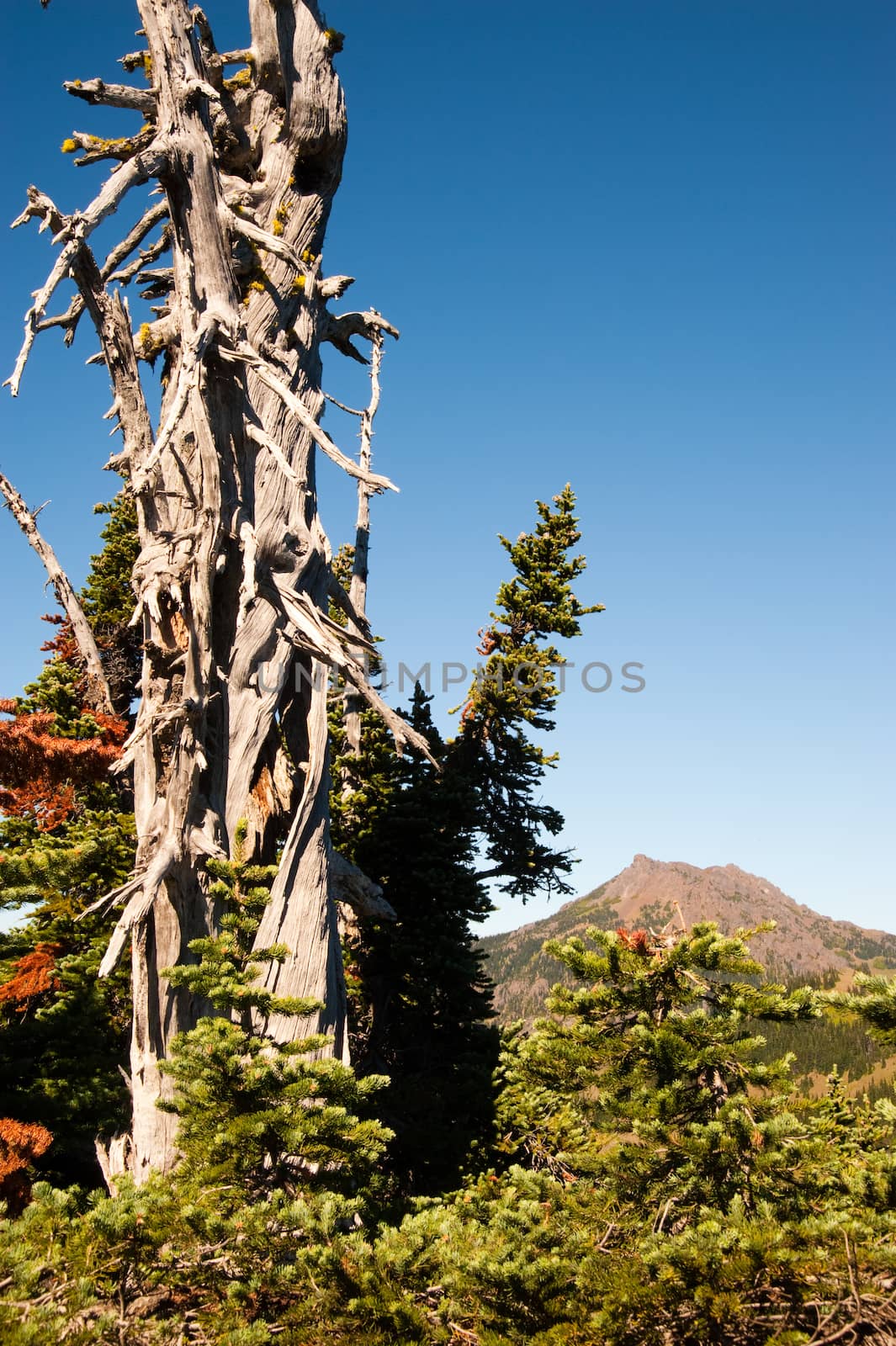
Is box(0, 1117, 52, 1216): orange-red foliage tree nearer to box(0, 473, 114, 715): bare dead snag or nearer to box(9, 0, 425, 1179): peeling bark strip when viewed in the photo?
box(9, 0, 425, 1179): peeling bark strip

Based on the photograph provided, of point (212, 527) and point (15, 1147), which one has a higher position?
point (212, 527)

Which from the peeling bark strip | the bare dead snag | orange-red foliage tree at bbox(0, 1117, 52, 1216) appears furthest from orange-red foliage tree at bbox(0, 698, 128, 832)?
orange-red foliage tree at bbox(0, 1117, 52, 1216)

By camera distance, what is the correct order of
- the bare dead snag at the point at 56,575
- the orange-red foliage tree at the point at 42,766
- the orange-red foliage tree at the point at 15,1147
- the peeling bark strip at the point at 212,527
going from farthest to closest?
1. the bare dead snag at the point at 56,575
2. the orange-red foliage tree at the point at 42,766
3. the peeling bark strip at the point at 212,527
4. the orange-red foliage tree at the point at 15,1147

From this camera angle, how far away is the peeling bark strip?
754cm

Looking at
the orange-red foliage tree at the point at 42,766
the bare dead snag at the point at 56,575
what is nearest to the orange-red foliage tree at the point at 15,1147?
the orange-red foliage tree at the point at 42,766

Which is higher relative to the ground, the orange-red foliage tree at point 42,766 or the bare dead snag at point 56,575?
the bare dead snag at point 56,575

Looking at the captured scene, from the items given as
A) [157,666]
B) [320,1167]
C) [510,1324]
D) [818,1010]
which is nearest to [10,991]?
[157,666]

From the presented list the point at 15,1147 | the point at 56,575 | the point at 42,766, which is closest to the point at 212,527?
the point at 42,766

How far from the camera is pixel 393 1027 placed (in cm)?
1411

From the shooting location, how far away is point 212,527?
810 cm

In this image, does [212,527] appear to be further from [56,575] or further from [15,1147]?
[56,575]

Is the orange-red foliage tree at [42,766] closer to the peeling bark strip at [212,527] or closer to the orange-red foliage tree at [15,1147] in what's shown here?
the peeling bark strip at [212,527]

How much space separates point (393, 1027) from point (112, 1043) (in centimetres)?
443

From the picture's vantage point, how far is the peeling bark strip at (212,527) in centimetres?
754
